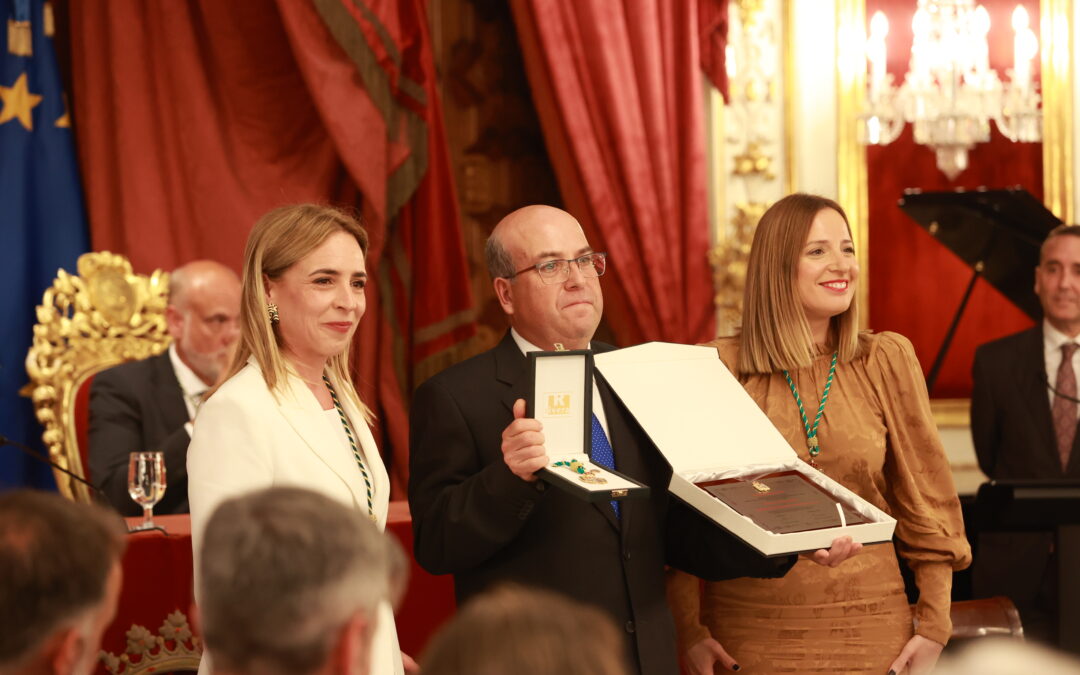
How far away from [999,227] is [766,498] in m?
3.14

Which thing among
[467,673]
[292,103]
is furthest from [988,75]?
[467,673]

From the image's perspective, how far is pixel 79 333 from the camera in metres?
5.11

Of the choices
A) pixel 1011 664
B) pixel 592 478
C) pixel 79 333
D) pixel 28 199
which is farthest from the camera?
pixel 28 199

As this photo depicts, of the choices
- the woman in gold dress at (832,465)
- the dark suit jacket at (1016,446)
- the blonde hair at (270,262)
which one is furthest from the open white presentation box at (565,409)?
the dark suit jacket at (1016,446)

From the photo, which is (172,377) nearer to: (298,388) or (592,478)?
(298,388)

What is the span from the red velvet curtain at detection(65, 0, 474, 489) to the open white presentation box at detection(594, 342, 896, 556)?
2.75 m

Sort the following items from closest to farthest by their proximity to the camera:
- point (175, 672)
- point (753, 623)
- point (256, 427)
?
1. point (256, 427)
2. point (753, 623)
3. point (175, 672)

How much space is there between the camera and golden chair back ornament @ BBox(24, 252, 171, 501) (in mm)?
5000

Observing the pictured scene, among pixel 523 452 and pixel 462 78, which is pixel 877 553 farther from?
pixel 462 78

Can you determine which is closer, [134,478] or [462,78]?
[134,478]

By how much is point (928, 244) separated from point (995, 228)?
0.87m

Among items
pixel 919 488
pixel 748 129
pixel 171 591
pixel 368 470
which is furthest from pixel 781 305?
pixel 748 129

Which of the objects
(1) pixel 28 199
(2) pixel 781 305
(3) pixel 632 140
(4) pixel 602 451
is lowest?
(4) pixel 602 451

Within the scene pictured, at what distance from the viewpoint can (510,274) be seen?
2723 mm
